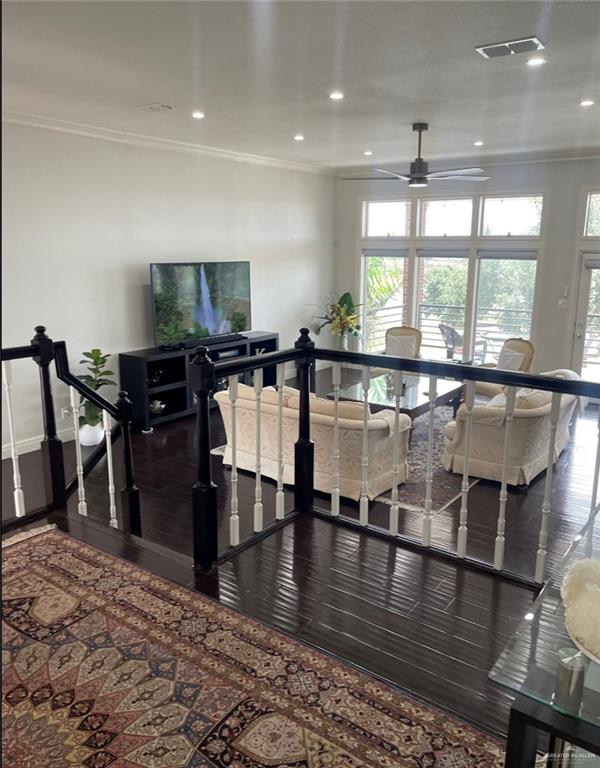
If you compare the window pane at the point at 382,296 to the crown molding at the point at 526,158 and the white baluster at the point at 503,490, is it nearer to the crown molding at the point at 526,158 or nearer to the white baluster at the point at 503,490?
the crown molding at the point at 526,158

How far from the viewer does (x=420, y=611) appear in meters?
2.54

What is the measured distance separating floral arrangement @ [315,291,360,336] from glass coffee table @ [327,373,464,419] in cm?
206

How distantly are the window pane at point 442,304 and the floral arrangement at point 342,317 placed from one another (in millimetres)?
1031

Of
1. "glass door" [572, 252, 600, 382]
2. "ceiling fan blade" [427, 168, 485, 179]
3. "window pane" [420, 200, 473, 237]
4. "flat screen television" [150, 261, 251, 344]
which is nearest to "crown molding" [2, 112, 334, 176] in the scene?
"flat screen television" [150, 261, 251, 344]

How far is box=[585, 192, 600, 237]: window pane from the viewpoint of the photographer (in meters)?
7.46

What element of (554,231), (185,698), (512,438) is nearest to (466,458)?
(185,698)

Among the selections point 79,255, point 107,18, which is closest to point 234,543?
point 107,18

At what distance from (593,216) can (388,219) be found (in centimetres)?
294

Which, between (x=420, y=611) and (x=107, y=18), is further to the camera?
(x=107, y=18)

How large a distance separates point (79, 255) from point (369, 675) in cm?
519

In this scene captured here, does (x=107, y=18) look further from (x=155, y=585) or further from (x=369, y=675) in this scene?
→ (x=369, y=675)

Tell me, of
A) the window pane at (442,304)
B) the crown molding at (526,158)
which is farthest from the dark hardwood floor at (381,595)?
the crown molding at (526,158)

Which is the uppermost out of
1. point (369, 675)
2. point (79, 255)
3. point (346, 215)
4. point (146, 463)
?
point (346, 215)

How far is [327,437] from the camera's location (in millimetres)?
4527
